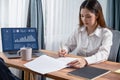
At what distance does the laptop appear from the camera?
1.93m

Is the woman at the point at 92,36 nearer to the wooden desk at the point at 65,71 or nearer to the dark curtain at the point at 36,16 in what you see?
the wooden desk at the point at 65,71

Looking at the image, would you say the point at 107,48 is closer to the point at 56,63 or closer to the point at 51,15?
the point at 56,63

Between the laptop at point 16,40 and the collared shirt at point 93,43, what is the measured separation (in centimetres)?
39

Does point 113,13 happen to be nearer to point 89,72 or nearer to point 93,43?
point 93,43

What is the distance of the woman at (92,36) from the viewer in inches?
75.9

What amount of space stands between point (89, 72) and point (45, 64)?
34 cm

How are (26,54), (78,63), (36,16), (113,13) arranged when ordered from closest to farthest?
1. (78,63)
2. (26,54)
3. (36,16)
4. (113,13)

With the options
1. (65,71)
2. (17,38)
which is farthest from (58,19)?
(65,71)

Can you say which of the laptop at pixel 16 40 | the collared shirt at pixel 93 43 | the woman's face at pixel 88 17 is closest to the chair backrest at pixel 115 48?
the collared shirt at pixel 93 43

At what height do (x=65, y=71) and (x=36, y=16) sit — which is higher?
(x=36, y=16)

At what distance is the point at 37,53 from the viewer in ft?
6.42

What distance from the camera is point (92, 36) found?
2.08 meters

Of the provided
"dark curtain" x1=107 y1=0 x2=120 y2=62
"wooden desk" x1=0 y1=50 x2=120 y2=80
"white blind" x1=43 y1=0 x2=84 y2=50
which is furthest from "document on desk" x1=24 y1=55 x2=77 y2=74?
"dark curtain" x1=107 y1=0 x2=120 y2=62

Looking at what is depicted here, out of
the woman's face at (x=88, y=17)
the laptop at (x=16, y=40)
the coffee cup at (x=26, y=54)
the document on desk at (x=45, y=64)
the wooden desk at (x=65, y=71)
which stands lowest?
the wooden desk at (x=65, y=71)
